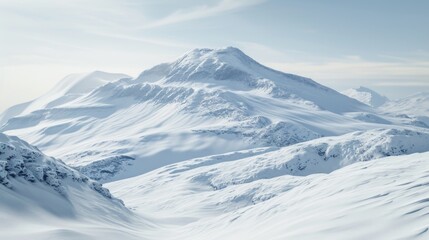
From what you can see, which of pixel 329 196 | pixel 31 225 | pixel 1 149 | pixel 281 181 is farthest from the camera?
pixel 281 181

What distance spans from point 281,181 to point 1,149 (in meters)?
95.4

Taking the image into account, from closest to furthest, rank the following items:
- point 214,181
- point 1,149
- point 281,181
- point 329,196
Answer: point 329,196
point 1,149
point 281,181
point 214,181

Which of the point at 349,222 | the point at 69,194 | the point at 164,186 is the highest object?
the point at 349,222

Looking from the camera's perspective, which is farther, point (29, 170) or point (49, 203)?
point (29, 170)

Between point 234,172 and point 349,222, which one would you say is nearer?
point 349,222

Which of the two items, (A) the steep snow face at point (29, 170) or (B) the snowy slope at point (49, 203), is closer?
(B) the snowy slope at point (49, 203)

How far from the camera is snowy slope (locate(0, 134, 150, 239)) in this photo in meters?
47.2

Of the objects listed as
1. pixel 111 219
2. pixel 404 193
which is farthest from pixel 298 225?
pixel 111 219

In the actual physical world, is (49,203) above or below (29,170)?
below

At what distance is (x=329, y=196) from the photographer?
Answer: 44781 millimetres

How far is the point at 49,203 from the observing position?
62.7 metres

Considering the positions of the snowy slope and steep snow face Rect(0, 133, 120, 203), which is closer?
the snowy slope

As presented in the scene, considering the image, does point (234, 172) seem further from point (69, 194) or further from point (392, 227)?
point (392, 227)

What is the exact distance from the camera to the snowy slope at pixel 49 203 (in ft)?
155
